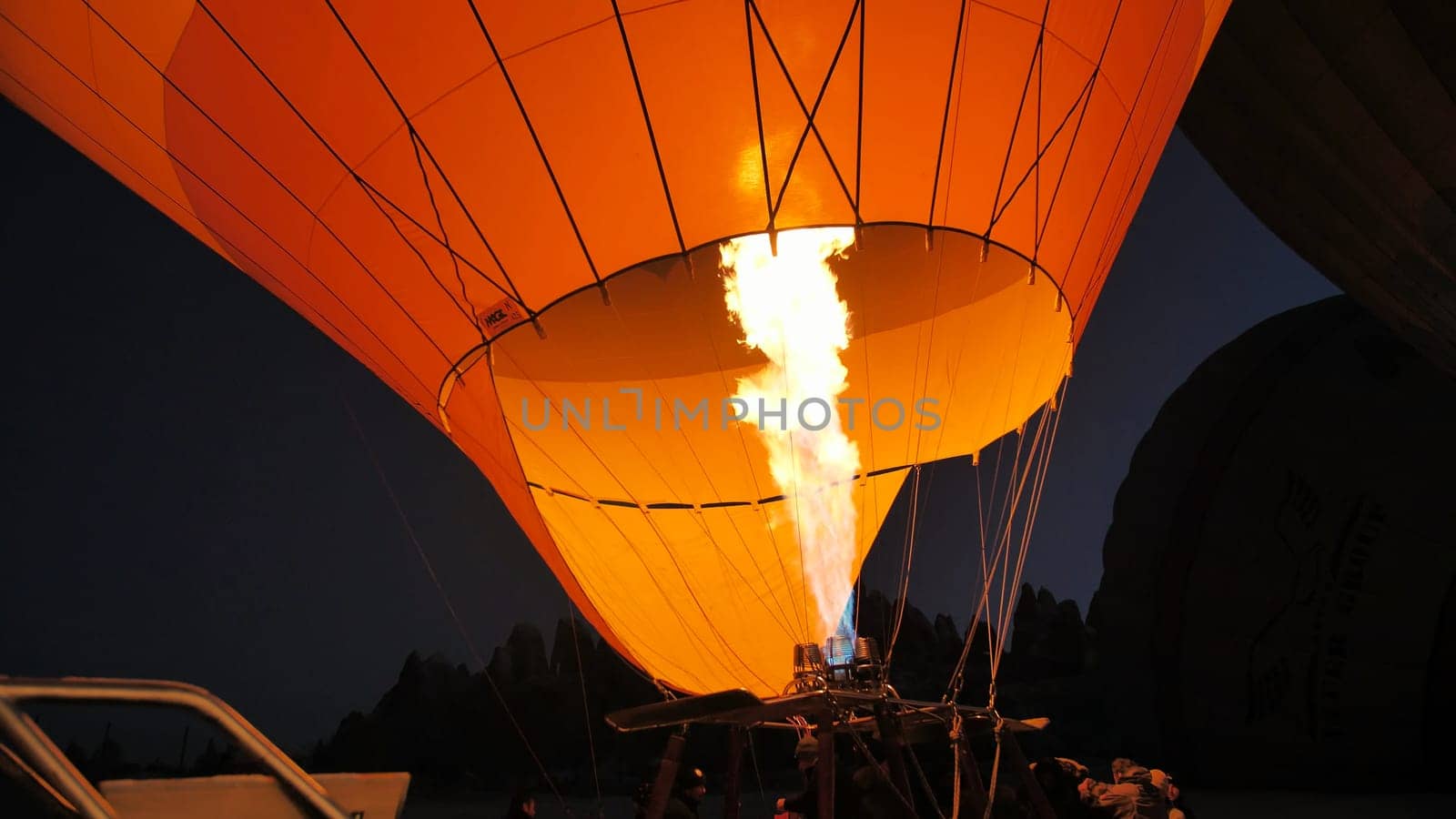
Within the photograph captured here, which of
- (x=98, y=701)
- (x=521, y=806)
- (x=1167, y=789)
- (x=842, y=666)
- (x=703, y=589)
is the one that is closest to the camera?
(x=98, y=701)

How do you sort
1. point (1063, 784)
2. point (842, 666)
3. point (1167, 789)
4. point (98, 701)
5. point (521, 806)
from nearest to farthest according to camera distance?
1. point (98, 701)
2. point (842, 666)
3. point (1167, 789)
4. point (521, 806)
5. point (1063, 784)

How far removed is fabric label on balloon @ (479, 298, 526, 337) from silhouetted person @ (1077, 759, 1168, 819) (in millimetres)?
3640

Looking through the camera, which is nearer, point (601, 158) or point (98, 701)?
point (98, 701)

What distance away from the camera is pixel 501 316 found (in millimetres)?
4039

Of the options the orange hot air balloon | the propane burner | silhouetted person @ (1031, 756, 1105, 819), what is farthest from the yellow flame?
the propane burner

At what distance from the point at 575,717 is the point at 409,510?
22.4 ft

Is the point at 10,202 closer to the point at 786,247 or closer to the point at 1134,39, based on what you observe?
the point at 786,247

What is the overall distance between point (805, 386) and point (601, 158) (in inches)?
79.8

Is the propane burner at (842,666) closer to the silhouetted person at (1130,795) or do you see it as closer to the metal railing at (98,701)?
the silhouetted person at (1130,795)

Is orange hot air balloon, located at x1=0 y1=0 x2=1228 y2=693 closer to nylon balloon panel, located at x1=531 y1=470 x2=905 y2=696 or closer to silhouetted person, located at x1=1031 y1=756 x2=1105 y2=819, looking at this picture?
nylon balloon panel, located at x1=531 y1=470 x2=905 y2=696

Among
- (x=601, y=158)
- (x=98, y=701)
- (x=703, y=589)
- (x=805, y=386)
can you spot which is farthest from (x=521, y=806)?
(x=98, y=701)

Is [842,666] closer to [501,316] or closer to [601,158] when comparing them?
[501,316]

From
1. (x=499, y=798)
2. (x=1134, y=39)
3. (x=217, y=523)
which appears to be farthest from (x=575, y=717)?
(x=1134, y=39)

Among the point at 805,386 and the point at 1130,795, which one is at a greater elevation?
the point at 805,386
